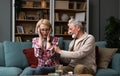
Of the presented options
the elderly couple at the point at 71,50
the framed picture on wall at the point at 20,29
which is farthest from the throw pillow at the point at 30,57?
the framed picture on wall at the point at 20,29

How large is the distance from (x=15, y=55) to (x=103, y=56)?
1394 mm

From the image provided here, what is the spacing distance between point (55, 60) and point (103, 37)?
2.82 meters

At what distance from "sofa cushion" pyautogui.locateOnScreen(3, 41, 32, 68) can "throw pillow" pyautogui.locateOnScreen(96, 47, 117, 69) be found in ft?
3.70

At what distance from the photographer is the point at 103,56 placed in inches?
152

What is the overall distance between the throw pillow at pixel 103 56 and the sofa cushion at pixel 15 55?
113 cm

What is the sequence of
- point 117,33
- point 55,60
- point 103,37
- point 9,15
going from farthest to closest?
point 103,37, point 9,15, point 117,33, point 55,60

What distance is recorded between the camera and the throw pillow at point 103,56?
376cm

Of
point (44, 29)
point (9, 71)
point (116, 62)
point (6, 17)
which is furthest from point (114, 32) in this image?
point (9, 71)

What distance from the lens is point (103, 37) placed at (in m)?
5.86

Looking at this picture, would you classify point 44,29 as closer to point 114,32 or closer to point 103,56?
point 103,56

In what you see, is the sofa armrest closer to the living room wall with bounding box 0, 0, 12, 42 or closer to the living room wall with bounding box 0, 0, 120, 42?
the living room wall with bounding box 0, 0, 120, 42

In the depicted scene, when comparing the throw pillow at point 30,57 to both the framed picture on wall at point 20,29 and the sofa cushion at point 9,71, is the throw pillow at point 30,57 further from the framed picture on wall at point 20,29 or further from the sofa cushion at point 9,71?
the framed picture on wall at point 20,29

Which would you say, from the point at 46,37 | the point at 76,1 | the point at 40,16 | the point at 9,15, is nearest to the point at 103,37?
the point at 76,1

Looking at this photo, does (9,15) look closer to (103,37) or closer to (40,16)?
(40,16)
